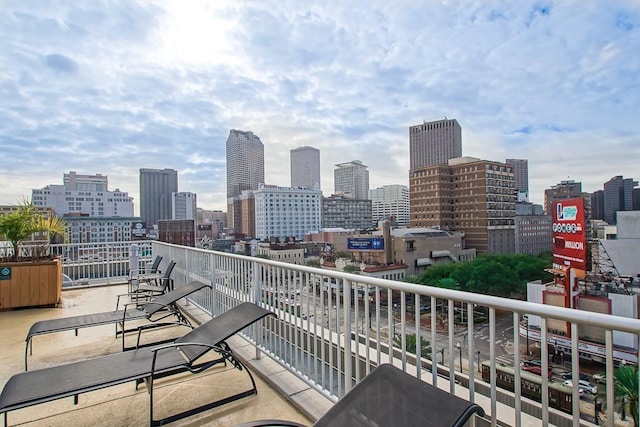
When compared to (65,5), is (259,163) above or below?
above

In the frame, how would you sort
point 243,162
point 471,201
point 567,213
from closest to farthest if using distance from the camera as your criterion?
point 567,213 → point 471,201 → point 243,162

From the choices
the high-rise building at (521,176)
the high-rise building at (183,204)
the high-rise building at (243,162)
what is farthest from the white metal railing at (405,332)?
the high-rise building at (243,162)

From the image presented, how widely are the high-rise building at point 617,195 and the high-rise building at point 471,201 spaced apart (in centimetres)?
1441

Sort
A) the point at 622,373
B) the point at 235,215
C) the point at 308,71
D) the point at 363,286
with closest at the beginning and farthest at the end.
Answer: the point at 622,373
the point at 363,286
the point at 308,71
the point at 235,215

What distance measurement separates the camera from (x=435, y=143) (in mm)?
104625

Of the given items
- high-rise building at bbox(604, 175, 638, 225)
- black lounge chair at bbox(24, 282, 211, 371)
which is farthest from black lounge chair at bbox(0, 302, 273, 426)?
high-rise building at bbox(604, 175, 638, 225)

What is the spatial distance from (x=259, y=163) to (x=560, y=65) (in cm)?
8755

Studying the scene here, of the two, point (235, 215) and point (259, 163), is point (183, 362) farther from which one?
point (259, 163)

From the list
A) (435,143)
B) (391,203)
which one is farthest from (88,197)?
(435,143)

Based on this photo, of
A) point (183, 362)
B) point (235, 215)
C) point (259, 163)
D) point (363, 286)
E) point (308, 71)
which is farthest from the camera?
point (259, 163)

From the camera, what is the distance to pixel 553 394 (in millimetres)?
1664

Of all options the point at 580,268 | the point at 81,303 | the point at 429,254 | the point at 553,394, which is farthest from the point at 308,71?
the point at 429,254

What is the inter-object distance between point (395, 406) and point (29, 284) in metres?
6.93

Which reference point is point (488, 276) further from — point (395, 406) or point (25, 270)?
point (395, 406)
